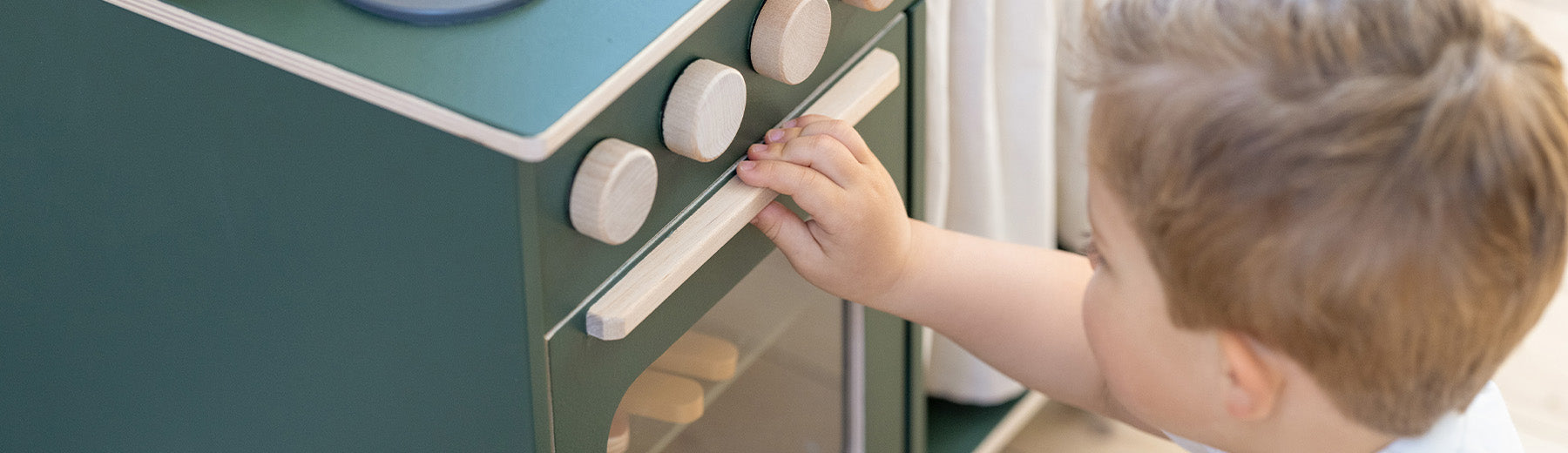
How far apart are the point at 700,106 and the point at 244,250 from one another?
24cm

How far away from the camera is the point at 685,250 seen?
28.0 inches

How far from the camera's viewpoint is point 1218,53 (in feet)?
2.03

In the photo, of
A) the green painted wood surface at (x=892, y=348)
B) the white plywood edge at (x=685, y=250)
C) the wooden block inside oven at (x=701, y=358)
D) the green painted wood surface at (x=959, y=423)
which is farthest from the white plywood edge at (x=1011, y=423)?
the white plywood edge at (x=685, y=250)

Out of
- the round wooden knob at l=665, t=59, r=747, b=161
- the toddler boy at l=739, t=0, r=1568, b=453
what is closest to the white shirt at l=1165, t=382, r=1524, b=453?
the toddler boy at l=739, t=0, r=1568, b=453

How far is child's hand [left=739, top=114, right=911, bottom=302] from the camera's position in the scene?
76 centimetres

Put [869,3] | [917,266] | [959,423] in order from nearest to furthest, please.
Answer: [869,3], [917,266], [959,423]

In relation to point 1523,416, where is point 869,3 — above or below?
above

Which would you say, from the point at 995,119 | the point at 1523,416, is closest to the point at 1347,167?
the point at 995,119

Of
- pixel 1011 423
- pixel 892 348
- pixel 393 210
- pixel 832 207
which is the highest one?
pixel 393 210

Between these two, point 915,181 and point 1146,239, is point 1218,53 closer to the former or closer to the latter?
point 1146,239

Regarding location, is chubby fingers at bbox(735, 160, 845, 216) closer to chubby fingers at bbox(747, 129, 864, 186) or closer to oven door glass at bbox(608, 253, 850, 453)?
chubby fingers at bbox(747, 129, 864, 186)

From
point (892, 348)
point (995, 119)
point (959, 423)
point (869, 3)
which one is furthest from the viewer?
point (959, 423)

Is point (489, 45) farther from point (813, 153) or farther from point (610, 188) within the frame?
point (813, 153)

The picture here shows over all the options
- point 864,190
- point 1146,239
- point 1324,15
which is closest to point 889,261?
point 864,190
